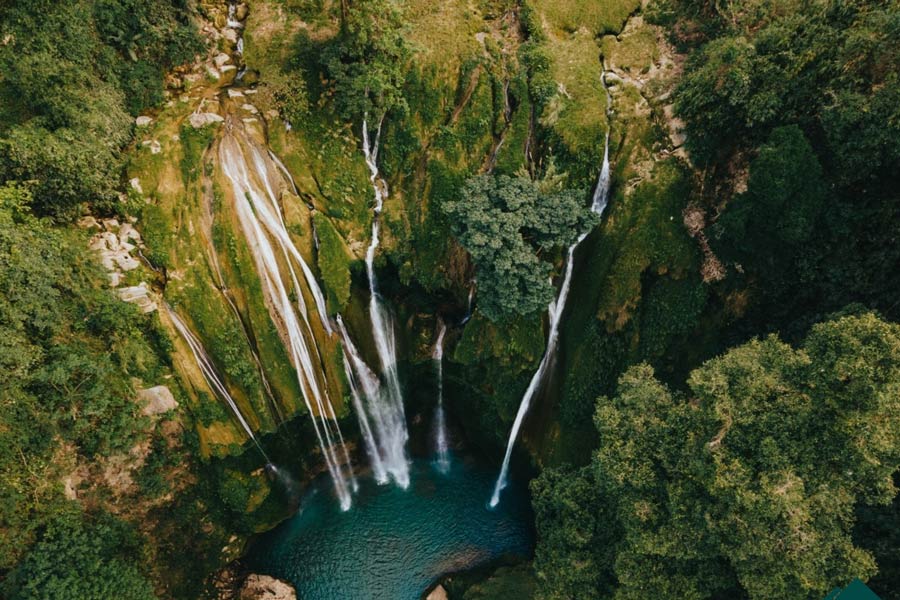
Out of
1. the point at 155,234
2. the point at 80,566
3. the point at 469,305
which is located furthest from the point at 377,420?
the point at 155,234

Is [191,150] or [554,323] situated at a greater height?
[191,150]

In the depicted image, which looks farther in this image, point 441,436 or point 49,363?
point 441,436

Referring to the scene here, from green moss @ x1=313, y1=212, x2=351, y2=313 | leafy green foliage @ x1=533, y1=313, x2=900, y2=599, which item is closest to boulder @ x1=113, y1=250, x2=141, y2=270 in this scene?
green moss @ x1=313, y1=212, x2=351, y2=313

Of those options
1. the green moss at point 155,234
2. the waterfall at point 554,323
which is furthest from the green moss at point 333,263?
the waterfall at point 554,323

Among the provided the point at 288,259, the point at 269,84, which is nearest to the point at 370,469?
the point at 288,259

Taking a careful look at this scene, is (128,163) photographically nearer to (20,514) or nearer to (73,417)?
(73,417)

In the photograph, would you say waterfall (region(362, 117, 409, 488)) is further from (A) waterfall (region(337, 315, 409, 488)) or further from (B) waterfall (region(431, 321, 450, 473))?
(B) waterfall (region(431, 321, 450, 473))

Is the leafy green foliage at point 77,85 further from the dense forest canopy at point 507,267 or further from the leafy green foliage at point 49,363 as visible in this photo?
the leafy green foliage at point 49,363

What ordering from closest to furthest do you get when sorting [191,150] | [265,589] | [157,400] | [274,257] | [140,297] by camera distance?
[140,297] < [157,400] < [191,150] < [274,257] < [265,589]

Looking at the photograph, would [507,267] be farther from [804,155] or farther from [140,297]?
[140,297]
